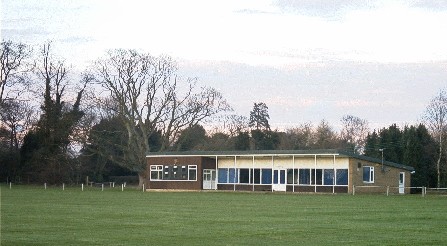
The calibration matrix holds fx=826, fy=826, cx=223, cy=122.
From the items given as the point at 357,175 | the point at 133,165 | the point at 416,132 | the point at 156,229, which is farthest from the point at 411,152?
the point at 156,229

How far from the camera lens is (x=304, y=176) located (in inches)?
2606

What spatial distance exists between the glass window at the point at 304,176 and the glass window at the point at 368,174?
4.52 metres

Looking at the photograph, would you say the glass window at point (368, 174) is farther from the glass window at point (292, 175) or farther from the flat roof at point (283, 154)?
the glass window at point (292, 175)

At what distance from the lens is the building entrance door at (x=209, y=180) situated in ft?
234

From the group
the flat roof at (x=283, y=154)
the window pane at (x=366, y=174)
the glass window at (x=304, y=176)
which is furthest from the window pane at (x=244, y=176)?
the window pane at (x=366, y=174)

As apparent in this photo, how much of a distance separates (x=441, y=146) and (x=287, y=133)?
40.5m

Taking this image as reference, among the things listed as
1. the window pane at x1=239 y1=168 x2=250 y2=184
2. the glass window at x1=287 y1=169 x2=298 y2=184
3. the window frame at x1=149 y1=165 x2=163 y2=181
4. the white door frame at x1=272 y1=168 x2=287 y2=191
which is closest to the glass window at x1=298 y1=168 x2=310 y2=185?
the glass window at x1=287 y1=169 x2=298 y2=184

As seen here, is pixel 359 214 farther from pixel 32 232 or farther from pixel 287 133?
pixel 287 133

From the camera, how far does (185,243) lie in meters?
17.6

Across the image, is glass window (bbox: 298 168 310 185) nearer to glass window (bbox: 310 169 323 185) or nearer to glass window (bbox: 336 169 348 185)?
glass window (bbox: 310 169 323 185)

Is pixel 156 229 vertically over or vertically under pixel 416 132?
under

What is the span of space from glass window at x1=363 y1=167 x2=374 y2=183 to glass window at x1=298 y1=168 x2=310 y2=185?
178 inches

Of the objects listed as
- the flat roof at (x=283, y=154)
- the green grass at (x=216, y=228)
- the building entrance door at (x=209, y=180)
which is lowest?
the green grass at (x=216, y=228)

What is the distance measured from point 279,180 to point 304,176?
2.42m
